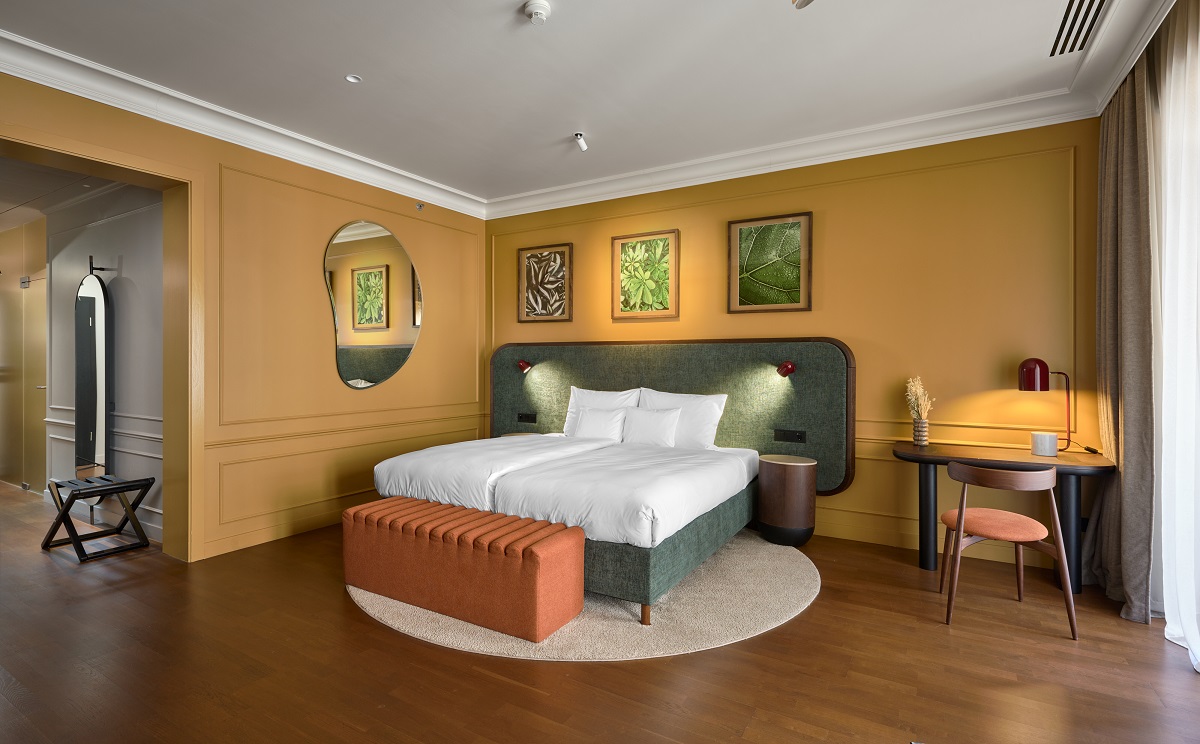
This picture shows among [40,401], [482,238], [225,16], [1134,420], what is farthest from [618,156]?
[40,401]

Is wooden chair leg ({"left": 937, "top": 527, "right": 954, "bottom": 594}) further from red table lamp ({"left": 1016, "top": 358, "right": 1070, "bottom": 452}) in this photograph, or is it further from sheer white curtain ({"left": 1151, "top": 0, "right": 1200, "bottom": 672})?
red table lamp ({"left": 1016, "top": 358, "right": 1070, "bottom": 452})

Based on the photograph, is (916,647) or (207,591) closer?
(916,647)

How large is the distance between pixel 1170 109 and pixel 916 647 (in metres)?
2.87

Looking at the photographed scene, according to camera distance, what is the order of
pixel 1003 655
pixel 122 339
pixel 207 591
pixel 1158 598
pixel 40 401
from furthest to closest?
pixel 40 401 → pixel 122 339 → pixel 207 591 → pixel 1158 598 → pixel 1003 655

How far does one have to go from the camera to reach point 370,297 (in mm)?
5191

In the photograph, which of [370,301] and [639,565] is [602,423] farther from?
[370,301]

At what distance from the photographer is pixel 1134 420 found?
3.10 meters

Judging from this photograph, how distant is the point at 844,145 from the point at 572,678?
13.7 ft

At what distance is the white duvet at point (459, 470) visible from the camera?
3484 mm

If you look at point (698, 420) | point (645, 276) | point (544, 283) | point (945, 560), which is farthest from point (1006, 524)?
point (544, 283)

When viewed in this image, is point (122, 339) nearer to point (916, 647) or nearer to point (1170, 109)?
point (916, 647)

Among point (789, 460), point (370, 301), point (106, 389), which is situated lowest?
point (789, 460)

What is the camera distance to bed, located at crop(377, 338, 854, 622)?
10.0ft

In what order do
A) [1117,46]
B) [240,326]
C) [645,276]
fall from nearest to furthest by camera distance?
[1117,46]
[240,326]
[645,276]
